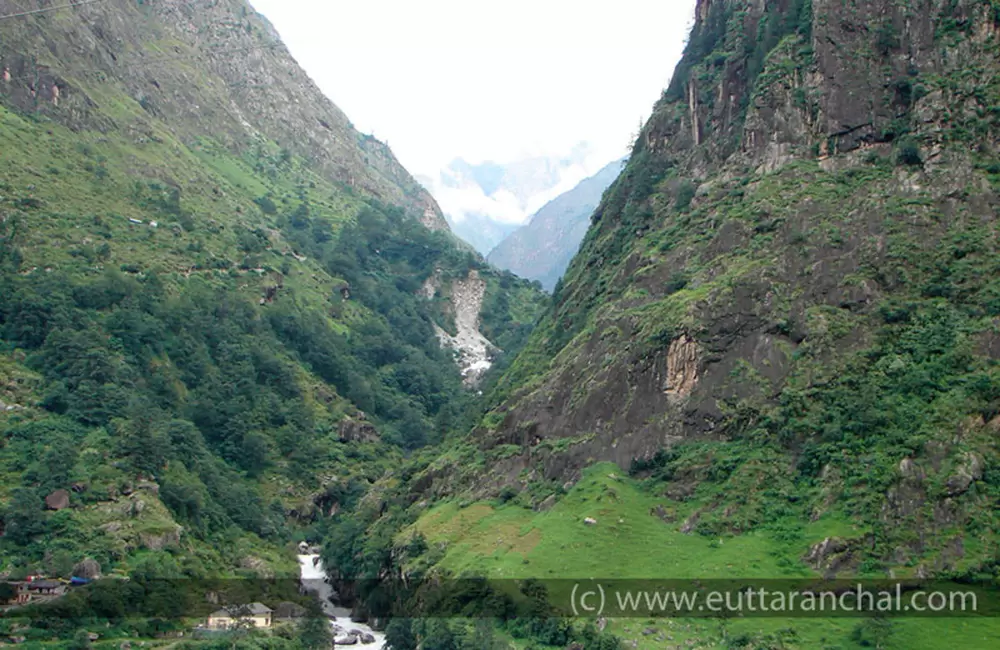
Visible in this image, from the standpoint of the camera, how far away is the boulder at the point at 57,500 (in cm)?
9050

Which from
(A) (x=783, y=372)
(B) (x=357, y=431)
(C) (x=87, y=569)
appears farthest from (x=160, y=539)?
(A) (x=783, y=372)

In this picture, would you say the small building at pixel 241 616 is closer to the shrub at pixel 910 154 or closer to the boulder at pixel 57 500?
the boulder at pixel 57 500

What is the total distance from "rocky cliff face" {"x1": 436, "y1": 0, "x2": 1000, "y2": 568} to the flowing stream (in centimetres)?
1494

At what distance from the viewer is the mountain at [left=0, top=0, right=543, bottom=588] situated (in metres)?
96.1

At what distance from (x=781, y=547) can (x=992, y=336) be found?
18544 millimetres

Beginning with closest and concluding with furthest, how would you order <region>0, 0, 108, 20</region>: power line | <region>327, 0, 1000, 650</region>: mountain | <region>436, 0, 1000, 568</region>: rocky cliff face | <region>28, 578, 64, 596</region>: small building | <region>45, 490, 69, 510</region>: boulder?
<region>327, 0, 1000, 650</region>: mountain, <region>436, 0, 1000, 568</region>: rocky cliff face, <region>28, 578, 64, 596</region>: small building, <region>45, 490, 69, 510</region>: boulder, <region>0, 0, 108, 20</region>: power line

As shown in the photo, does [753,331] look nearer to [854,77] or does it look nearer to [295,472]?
[854,77]

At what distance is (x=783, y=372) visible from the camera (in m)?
79.8

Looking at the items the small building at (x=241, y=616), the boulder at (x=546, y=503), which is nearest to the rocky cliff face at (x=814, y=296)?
the boulder at (x=546, y=503)

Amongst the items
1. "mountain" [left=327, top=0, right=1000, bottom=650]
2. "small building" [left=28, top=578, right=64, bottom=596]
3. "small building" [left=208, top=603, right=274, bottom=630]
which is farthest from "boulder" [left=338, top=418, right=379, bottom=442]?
"small building" [left=28, top=578, right=64, bottom=596]

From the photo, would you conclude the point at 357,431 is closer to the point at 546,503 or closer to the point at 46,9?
the point at 546,503

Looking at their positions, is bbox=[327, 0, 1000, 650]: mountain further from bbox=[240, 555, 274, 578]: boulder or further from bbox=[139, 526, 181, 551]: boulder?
bbox=[139, 526, 181, 551]: boulder

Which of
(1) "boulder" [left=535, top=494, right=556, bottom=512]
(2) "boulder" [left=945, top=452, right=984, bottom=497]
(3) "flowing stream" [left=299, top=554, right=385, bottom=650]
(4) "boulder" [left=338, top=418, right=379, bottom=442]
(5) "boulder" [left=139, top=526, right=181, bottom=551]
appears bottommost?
(3) "flowing stream" [left=299, top=554, right=385, bottom=650]

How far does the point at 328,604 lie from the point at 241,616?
1385cm
